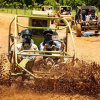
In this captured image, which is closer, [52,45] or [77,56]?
[52,45]

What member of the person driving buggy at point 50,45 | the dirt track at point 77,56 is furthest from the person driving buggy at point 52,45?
the dirt track at point 77,56

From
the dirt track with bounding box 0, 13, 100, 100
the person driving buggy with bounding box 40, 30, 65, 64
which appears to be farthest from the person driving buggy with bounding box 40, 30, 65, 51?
the dirt track with bounding box 0, 13, 100, 100

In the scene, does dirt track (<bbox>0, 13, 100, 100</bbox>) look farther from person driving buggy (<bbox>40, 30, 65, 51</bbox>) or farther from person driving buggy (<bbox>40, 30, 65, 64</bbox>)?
person driving buggy (<bbox>40, 30, 65, 51</bbox>)

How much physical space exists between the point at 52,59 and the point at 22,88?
1.36 meters

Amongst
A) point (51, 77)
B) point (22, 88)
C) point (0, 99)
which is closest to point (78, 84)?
point (51, 77)

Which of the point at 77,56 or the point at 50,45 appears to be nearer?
the point at 50,45

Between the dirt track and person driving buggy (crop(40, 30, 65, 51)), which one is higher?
person driving buggy (crop(40, 30, 65, 51))

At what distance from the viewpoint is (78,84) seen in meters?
4.78

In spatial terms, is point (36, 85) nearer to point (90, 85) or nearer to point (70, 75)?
point (70, 75)

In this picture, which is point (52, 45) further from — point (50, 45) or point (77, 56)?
point (77, 56)

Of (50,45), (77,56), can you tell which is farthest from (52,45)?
(77,56)

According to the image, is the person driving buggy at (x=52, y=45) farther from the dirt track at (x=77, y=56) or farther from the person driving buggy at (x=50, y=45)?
the dirt track at (x=77, y=56)

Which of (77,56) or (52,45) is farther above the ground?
(52,45)

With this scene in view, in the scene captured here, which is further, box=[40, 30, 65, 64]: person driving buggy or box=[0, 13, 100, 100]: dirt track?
box=[40, 30, 65, 64]: person driving buggy
